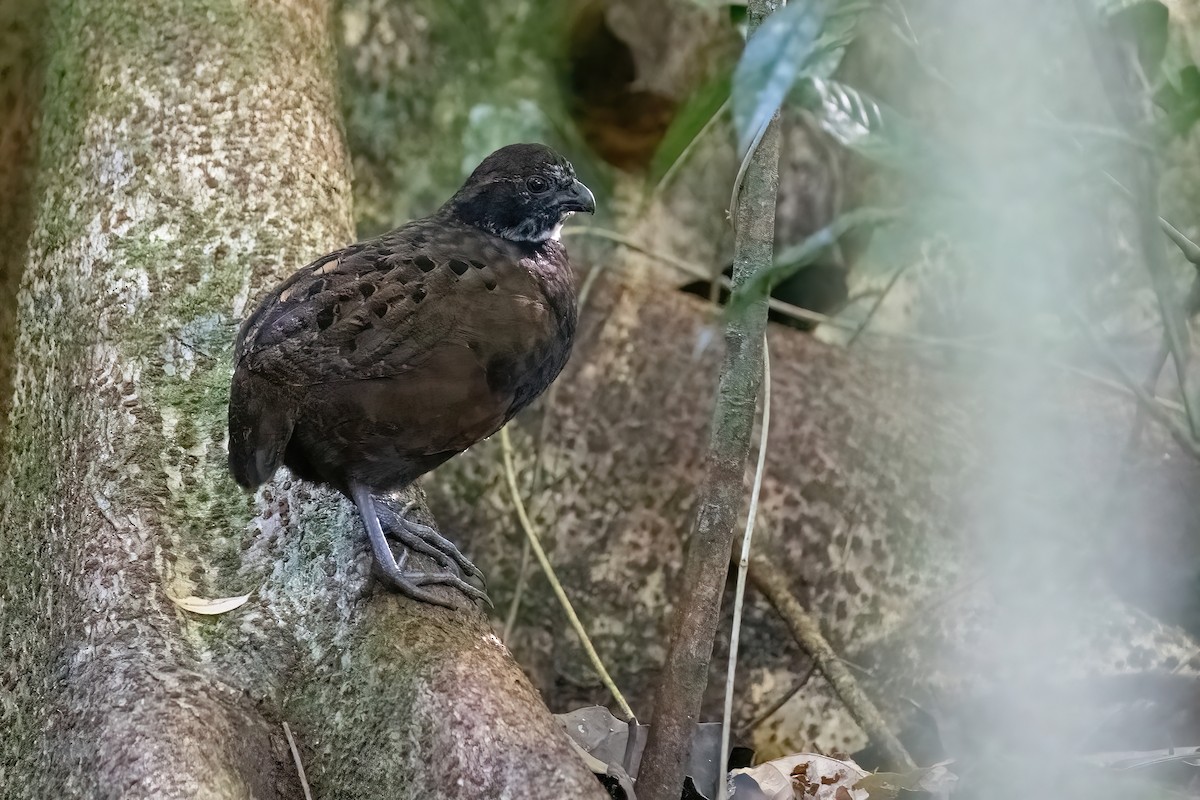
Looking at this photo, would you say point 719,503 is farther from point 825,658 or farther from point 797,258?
point 825,658

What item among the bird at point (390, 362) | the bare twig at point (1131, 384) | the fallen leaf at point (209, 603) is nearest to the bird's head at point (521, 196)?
the bird at point (390, 362)

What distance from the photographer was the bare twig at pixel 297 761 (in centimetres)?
207

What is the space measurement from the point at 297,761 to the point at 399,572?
1.41 ft

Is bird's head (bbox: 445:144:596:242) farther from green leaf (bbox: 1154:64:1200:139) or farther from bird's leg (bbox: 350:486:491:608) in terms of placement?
green leaf (bbox: 1154:64:1200:139)

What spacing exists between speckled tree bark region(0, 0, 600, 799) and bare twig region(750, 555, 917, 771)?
3.63ft

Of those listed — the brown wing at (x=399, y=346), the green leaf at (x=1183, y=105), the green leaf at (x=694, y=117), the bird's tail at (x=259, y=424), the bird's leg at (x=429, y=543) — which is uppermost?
the green leaf at (x=1183, y=105)

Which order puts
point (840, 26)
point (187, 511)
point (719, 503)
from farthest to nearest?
point (187, 511) → point (719, 503) → point (840, 26)

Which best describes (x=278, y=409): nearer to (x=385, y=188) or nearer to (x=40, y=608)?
(x=40, y=608)

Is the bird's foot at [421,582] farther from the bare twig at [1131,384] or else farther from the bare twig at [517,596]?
the bare twig at [1131,384]

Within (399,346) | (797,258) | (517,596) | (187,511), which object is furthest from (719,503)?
(517,596)

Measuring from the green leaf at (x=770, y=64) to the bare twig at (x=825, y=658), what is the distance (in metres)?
2.03

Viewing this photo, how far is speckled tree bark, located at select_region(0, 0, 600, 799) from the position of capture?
1941 mm

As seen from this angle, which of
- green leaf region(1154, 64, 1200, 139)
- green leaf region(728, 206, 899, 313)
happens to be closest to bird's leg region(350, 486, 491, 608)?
green leaf region(728, 206, 899, 313)

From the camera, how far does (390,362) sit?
210 centimetres
